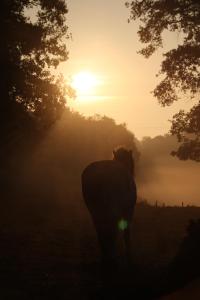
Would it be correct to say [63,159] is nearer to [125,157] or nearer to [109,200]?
[125,157]

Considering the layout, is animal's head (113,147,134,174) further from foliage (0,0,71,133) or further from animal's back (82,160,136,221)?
foliage (0,0,71,133)

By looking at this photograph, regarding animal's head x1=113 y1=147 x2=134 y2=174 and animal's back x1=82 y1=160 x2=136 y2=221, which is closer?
animal's back x1=82 y1=160 x2=136 y2=221

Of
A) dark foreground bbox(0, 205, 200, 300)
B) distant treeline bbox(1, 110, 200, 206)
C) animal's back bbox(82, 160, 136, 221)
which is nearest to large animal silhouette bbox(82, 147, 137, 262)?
animal's back bbox(82, 160, 136, 221)

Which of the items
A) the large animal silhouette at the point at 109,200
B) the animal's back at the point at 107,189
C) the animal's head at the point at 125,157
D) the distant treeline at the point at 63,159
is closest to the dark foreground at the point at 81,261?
the large animal silhouette at the point at 109,200

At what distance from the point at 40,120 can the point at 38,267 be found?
17.2 meters

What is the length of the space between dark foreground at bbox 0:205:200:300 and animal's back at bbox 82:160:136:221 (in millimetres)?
1272

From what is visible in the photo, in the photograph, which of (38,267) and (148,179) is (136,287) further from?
(148,179)

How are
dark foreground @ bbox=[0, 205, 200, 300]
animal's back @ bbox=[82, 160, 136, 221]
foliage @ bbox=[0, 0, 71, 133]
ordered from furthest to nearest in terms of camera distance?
foliage @ bbox=[0, 0, 71, 133], animal's back @ bbox=[82, 160, 136, 221], dark foreground @ bbox=[0, 205, 200, 300]

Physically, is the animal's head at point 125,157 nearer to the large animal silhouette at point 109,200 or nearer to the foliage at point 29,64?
the large animal silhouette at point 109,200

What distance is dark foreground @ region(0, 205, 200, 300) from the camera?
9.12 metres

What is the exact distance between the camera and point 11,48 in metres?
25.3

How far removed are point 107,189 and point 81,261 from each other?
205 centimetres

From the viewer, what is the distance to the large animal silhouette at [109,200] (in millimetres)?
10898

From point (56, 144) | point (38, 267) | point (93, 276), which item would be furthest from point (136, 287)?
point (56, 144)
